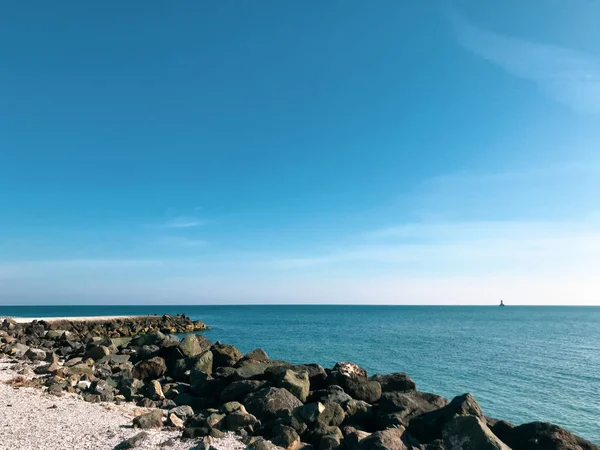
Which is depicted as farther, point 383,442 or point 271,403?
point 271,403

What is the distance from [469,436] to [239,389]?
359 inches

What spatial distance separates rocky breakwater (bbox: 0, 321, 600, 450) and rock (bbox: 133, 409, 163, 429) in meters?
0.03

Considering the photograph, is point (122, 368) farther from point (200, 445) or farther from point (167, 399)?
point (200, 445)

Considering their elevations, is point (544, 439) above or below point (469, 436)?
below

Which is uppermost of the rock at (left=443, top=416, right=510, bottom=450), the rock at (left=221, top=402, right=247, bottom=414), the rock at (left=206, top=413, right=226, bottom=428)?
the rock at (left=443, top=416, right=510, bottom=450)

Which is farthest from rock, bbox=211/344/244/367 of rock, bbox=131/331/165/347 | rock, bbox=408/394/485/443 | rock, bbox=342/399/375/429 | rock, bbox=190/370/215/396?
rock, bbox=408/394/485/443

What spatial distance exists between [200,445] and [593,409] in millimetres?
24499

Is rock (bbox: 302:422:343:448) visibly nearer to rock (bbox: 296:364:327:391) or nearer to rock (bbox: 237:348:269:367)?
rock (bbox: 296:364:327:391)

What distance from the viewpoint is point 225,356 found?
22453mm

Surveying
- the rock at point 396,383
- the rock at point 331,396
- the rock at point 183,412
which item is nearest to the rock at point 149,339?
the rock at point 183,412

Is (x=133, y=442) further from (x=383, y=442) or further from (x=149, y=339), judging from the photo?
(x=149, y=339)

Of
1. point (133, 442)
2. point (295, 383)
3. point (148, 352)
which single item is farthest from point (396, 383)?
point (148, 352)

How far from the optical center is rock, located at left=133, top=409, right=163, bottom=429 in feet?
42.8

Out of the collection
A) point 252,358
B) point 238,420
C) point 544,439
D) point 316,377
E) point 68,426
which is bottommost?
point 238,420
